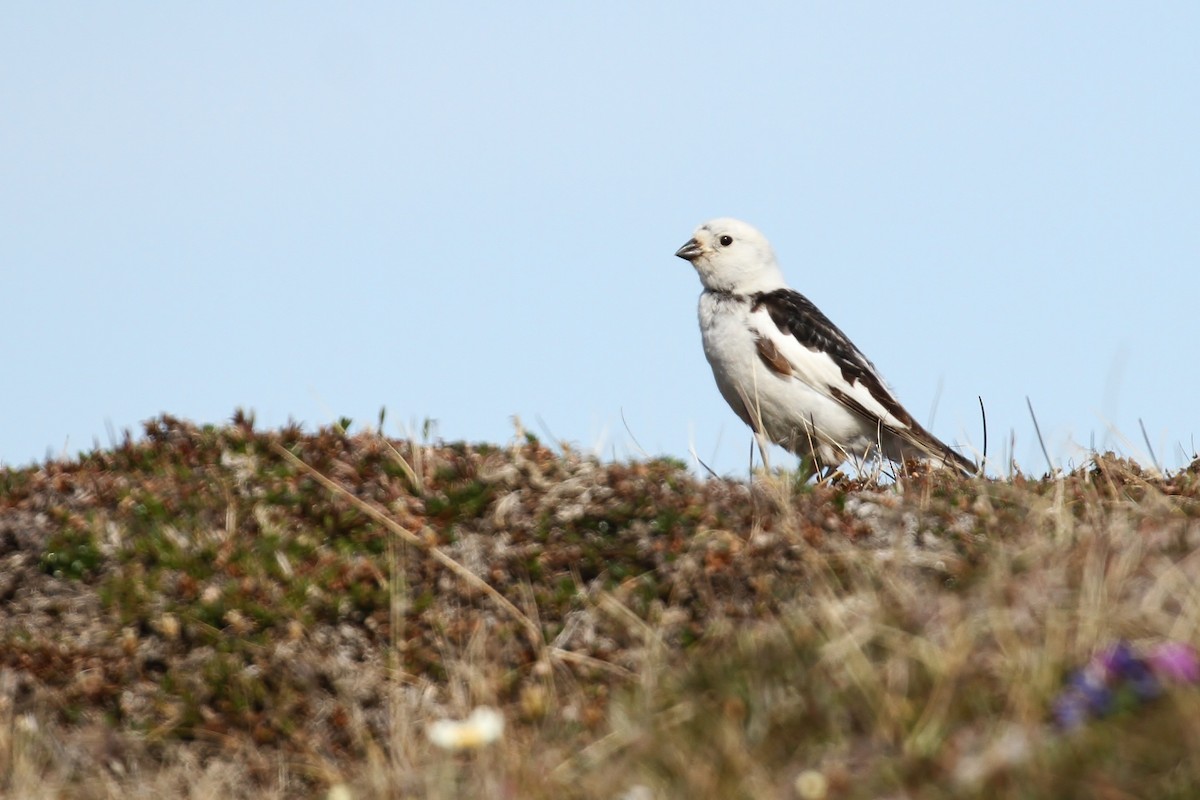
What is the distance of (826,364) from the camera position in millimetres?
9727

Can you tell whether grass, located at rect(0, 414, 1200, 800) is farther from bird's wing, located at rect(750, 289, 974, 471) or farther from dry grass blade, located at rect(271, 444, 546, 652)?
bird's wing, located at rect(750, 289, 974, 471)

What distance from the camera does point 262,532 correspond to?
5.55 meters

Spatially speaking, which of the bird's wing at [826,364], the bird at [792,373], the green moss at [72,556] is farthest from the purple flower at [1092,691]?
the bird's wing at [826,364]

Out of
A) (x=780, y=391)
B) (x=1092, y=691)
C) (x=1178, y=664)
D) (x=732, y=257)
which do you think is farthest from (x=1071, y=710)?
(x=732, y=257)

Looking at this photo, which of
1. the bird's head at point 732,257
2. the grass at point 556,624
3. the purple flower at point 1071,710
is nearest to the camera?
the purple flower at point 1071,710

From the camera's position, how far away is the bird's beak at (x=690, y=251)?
408 inches

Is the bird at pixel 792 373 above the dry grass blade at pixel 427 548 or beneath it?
above

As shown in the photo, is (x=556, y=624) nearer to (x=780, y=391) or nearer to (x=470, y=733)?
(x=470, y=733)

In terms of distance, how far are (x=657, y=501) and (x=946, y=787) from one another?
2367mm

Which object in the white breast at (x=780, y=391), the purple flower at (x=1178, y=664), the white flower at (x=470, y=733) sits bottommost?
the purple flower at (x=1178, y=664)

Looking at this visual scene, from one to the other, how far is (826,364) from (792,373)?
265 mm

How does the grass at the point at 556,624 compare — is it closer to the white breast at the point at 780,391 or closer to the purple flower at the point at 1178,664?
the purple flower at the point at 1178,664

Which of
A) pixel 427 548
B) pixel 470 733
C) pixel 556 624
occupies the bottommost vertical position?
pixel 470 733

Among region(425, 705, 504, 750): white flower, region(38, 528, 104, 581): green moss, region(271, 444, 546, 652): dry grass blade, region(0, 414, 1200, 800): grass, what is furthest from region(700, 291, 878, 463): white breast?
region(425, 705, 504, 750): white flower
